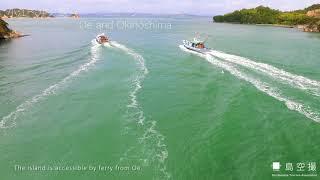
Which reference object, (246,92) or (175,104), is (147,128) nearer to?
(175,104)

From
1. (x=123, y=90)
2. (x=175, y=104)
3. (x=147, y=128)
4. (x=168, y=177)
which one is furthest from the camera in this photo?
(x=123, y=90)

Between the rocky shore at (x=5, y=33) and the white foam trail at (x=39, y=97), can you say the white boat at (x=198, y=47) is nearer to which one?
the white foam trail at (x=39, y=97)

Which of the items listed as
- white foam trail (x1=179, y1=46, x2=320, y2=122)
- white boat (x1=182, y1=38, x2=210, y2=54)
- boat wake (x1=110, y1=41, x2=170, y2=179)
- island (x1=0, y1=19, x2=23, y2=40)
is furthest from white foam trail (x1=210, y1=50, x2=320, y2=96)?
island (x1=0, y1=19, x2=23, y2=40)

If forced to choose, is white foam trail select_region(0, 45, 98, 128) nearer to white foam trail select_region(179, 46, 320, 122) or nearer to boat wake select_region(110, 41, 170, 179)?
boat wake select_region(110, 41, 170, 179)

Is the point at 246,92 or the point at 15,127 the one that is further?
the point at 246,92

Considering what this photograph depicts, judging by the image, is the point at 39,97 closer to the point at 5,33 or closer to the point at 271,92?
the point at 271,92

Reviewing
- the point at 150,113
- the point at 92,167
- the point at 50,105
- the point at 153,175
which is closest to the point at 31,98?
the point at 50,105

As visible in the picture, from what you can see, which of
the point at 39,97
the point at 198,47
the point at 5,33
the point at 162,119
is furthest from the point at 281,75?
the point at 5,33

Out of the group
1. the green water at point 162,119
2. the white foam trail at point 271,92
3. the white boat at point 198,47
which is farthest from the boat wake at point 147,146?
the white boat at point 198,47
